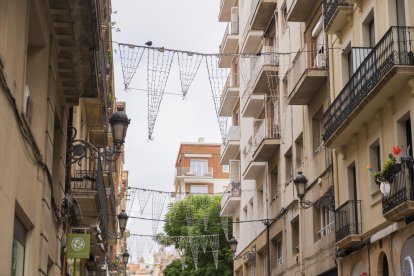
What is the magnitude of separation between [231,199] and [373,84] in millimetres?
27078

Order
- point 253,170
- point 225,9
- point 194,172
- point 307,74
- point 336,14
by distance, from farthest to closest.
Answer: point 194,172 → point 225,9 → point 253,170 → point 307,74 → point 336,14

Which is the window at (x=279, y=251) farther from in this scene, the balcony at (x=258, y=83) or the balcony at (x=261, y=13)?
the balcony at (x=261, y=13)

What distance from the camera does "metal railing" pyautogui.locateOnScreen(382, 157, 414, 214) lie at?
1686 cm

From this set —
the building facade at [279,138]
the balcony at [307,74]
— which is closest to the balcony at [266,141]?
the building facade at [279,138]

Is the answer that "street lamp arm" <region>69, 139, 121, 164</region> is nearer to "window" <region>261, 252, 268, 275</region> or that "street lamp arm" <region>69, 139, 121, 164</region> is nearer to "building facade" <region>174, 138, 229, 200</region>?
"window" <region>261, 252, 268, 275</region>

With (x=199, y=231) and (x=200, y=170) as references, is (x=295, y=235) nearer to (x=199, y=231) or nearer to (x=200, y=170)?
(x=199, y=231)

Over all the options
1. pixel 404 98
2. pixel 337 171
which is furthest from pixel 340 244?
pixel 404 98

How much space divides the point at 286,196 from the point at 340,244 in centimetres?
1006

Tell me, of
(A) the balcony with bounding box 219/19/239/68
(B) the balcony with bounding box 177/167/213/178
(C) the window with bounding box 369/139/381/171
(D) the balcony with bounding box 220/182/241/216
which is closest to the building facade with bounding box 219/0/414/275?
(C) the window with bounding box 369/139/381/171

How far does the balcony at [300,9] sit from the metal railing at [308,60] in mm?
973

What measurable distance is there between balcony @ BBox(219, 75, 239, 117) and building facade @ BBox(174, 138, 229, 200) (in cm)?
4000

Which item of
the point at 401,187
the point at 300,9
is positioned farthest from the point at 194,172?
the point at 401,187

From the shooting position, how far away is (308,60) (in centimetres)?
2728

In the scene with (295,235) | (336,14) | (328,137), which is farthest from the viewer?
(295,235)
